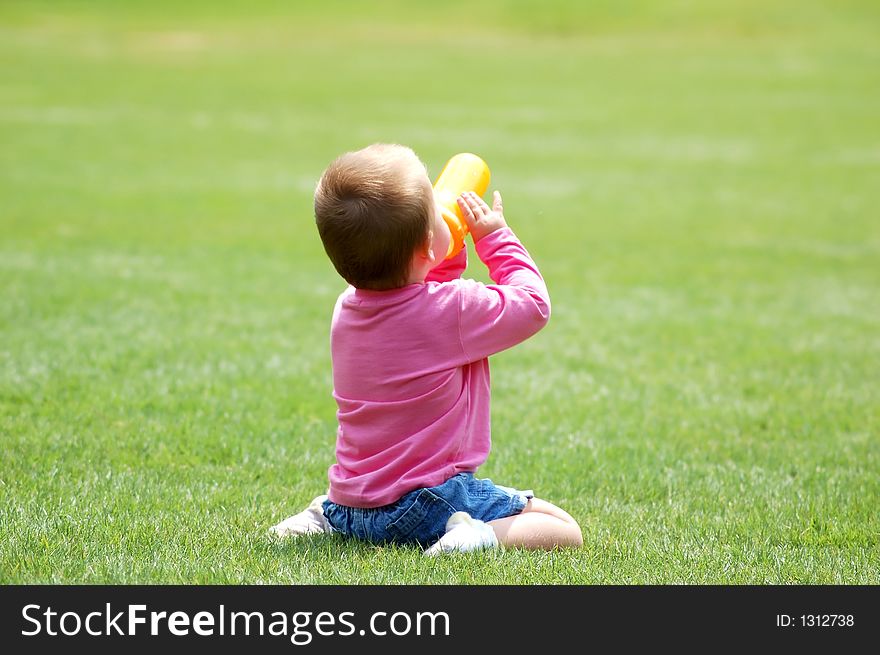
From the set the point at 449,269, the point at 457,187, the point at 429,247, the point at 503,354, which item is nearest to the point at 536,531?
the point at 449,269

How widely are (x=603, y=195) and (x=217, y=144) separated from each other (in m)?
7.65

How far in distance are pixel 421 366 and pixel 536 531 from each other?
28.1 inches

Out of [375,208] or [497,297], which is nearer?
[375,208]

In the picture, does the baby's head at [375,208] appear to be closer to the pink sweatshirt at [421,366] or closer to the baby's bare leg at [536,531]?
the pink sweatshirt at [421,366]

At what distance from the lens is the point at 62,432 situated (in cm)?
528

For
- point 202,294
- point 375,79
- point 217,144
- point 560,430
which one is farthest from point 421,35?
point 560,430

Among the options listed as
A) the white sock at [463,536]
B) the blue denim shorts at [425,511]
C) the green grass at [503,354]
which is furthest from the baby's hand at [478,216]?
the green grass at [503,354]

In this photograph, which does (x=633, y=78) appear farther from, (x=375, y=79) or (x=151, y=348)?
(x=151, y=348)

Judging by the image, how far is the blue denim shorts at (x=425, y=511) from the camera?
3.75 meters

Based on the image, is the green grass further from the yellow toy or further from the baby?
the yellow toy

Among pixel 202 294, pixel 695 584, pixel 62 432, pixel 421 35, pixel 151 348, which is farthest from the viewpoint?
pixel 421 35

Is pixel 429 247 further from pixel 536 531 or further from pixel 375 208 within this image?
pixel 536 531

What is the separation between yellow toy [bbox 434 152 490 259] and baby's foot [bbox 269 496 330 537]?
3.32ft

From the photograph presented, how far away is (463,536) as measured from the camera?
3695 mm
